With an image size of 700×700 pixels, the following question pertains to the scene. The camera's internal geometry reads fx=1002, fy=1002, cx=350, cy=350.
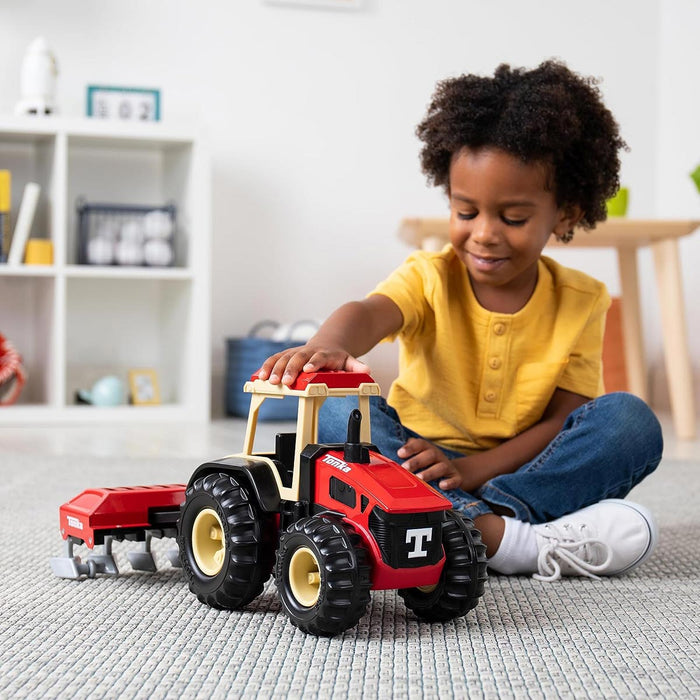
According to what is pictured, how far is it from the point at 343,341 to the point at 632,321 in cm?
169

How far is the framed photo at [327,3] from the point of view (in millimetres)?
2846

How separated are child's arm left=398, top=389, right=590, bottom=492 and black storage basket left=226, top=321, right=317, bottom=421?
1.35 meters

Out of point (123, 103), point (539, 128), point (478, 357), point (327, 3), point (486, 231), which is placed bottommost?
point (478, 357)

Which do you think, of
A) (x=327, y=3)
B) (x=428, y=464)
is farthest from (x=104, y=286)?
(x=428, y=464)

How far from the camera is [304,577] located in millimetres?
713

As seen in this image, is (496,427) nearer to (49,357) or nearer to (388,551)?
(388,551)

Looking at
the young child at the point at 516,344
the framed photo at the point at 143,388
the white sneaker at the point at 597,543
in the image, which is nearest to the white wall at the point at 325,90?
the framed photo at the point at 143,388

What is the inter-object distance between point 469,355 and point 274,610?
0.44 meters

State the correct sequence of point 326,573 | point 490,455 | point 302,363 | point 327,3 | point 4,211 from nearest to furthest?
point 326,573, point 302,363, point 490,455, point 4,211, point 327,3

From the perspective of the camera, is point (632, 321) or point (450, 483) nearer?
point (450, 483)

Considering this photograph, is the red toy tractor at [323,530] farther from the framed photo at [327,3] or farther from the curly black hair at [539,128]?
the framed photo at [327,3]

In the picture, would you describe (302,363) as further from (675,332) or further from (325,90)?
(325,90)

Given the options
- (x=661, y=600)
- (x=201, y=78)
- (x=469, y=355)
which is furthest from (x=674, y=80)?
(x=661, y=600)

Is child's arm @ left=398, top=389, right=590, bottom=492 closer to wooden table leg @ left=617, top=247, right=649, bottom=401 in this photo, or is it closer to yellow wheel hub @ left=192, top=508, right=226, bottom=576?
yellow wheel hub @ left=192, top=508, right=226, bottom=576
